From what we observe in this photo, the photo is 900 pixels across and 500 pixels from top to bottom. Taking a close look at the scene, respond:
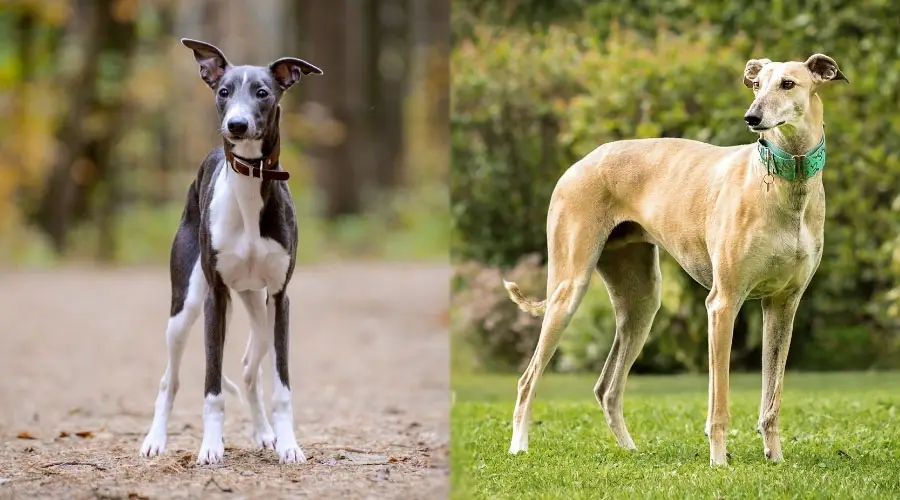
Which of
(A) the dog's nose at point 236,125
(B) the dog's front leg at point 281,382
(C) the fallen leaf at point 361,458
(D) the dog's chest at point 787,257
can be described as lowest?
(C) the fallen leaf at point 361,458

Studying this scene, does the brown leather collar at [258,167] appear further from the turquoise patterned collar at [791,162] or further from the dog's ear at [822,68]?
the dog's ear at [822,68]

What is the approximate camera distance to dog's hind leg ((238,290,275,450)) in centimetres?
510

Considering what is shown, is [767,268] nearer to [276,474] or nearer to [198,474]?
[276,474]

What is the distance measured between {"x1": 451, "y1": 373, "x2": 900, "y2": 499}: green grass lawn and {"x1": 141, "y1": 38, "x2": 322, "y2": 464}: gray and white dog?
3.06 feet

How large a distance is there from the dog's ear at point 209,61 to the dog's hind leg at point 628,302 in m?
1.89

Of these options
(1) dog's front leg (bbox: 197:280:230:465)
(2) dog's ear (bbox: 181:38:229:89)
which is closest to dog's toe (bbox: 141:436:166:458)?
(1) dog's front leg (bbox: 197:280:230:465)

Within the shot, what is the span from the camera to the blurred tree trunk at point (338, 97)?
21328mm

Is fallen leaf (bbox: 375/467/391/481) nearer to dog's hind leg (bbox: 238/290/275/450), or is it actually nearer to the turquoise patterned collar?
dog's hind leg (bbox: 238/290/275/450)

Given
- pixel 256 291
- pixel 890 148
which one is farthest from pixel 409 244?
pixel 256 291

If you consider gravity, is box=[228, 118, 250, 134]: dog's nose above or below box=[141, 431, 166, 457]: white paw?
above

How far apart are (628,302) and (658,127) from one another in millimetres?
2829

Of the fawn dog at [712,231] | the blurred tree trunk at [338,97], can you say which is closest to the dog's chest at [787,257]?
the fawn dog at [712,231]

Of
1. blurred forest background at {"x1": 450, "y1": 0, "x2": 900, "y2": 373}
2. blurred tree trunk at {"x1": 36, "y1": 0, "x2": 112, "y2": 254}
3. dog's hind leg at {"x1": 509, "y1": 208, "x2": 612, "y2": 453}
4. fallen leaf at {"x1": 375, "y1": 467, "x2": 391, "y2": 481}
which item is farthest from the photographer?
blurred tree trunk at {"x1": 36, "y1": 0, "x2": 112, "y2": 254}

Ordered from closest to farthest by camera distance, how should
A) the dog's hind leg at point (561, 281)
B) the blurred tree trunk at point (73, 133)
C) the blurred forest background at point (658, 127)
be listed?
the dog's hind leg at point (561, 281), the blurred forest background at point (658, 127), the blurred tree trunk at point (73, 133)
